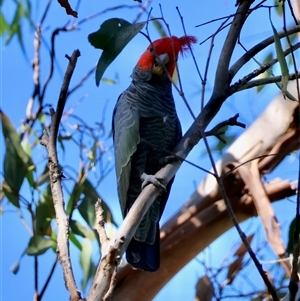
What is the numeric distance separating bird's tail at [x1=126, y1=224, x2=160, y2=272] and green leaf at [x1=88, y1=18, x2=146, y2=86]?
1.99 ft

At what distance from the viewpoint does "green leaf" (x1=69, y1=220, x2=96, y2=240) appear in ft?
6.06

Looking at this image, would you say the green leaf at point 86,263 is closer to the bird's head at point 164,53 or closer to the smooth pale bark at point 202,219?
the smooth pale bark at point 202,219

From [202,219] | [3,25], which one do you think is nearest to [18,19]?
[3,25]

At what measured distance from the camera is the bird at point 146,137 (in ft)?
Result: 5.03

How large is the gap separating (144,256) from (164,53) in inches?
23.6

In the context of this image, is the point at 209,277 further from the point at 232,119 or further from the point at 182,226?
the point at 232,119

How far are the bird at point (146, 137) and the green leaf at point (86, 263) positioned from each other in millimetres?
426

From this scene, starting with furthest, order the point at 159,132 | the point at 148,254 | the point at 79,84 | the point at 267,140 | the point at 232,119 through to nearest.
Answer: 1. the point at 79,84
2. the point at 267,140
3. the point at 159,132
4. the point at 148,254
5. the point at 232,119

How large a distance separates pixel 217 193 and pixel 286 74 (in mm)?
835

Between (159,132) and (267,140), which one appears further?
(267,140)

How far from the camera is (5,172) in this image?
1.79 meters

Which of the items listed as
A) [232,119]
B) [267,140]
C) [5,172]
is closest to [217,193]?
[267,140]

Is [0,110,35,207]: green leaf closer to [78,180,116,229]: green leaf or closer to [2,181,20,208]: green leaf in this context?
[2,181,20,208]: green leaf

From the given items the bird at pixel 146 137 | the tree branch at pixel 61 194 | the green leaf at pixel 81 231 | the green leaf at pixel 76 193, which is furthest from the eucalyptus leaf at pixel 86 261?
the tree branch at pixel 61 194
